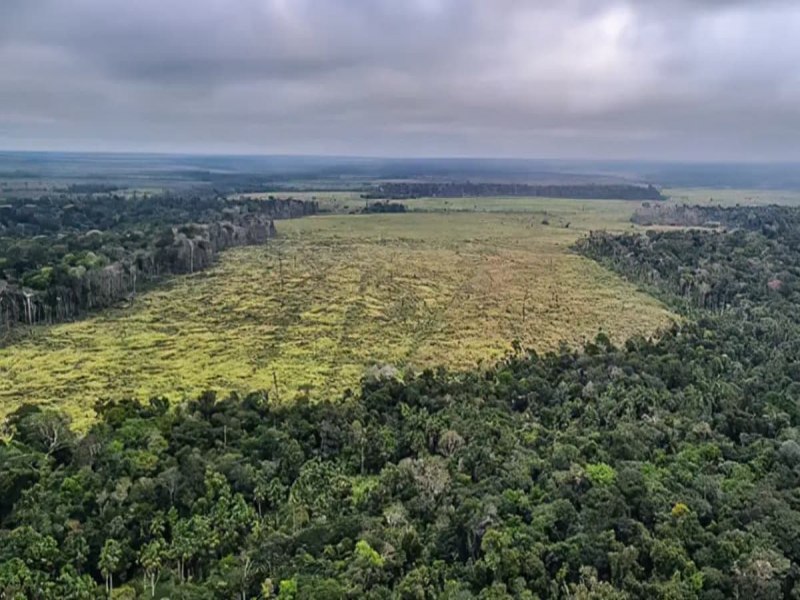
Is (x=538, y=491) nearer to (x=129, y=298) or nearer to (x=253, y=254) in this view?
(x=129, y=298)

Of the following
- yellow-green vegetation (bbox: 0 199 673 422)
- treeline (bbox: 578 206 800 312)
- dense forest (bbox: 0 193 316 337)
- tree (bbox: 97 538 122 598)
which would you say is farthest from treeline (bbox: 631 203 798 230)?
tree (bbox: 97 538 122 598)

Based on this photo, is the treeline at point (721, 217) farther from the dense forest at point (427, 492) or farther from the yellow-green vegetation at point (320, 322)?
the dense forest at point (427, 492)

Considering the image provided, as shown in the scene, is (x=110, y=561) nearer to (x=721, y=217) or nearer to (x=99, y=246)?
(x=99, y=246)

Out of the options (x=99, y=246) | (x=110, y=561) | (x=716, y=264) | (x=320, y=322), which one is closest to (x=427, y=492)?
(x=110, y=561)

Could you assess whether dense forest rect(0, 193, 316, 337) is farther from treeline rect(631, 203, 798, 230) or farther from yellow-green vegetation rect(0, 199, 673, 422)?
treeline rect(631, 203, 798, 230)

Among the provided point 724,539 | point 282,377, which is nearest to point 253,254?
point 282,377
